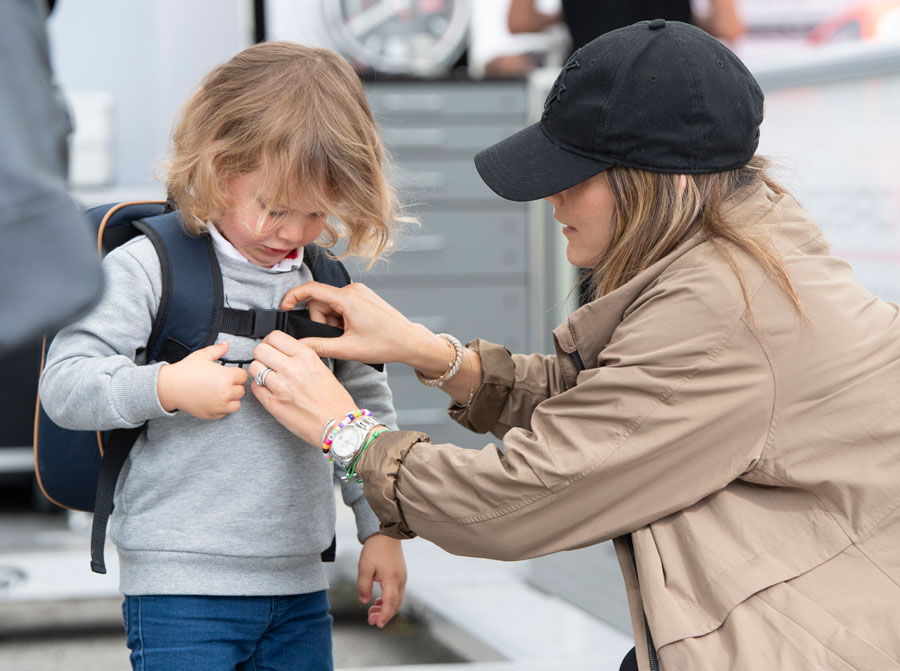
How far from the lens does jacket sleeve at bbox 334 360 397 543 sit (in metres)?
1.27

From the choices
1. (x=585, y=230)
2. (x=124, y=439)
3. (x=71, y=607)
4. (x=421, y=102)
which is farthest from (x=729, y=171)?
(x=421, y=102)

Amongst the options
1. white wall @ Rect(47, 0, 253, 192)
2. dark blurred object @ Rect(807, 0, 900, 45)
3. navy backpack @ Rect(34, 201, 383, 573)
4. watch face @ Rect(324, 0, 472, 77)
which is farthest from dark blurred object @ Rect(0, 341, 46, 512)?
dark blurred object @ Rect(807, 0, 900, 45)

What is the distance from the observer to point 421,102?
11.1 ft

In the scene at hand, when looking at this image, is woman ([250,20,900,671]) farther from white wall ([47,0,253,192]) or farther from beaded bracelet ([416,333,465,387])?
white wall ([47,0,253,192])

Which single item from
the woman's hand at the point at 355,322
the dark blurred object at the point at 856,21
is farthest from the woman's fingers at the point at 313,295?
the dark blurred object at the point at 856,21

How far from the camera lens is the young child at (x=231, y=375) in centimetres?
107

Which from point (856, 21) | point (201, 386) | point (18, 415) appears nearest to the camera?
point (201, 386)

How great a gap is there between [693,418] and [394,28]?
311 centimetres

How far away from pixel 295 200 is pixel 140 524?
1.21ft

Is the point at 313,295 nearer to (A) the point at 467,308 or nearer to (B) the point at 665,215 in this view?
(B) the point at 665,215

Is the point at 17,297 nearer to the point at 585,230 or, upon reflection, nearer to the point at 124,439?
the point at 124,439

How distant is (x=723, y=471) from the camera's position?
104 centimetres

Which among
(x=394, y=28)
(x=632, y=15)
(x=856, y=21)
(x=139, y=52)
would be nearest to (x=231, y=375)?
(x=632, y=15)

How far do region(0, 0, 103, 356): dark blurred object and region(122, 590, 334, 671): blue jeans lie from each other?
581mm
